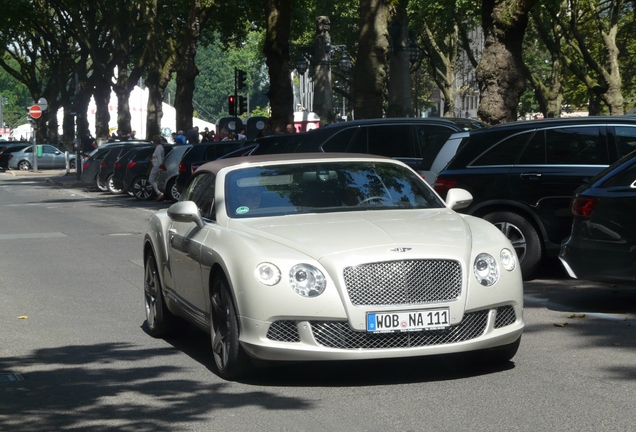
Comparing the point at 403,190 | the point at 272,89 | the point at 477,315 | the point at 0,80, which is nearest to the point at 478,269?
the point at 477,315

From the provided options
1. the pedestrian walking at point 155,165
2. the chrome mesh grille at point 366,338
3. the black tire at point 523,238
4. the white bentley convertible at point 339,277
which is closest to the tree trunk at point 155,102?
the pedestrian walking at point 155,165

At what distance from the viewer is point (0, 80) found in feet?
523

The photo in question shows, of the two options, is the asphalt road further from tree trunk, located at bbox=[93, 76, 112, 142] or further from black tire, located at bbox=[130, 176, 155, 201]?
tree trunk, located at bbox=[93, 76, 112, 142]

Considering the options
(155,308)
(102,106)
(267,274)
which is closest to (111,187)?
(102,106)

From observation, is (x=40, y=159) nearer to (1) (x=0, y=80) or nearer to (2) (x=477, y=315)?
(2) (x=477, y=315)

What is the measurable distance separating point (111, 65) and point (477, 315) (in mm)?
51014

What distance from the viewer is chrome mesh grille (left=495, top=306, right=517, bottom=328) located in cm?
748

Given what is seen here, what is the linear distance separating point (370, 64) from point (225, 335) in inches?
810

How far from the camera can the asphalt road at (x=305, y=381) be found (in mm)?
6395

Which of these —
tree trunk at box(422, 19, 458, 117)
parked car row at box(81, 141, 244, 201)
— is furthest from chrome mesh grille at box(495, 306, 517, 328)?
tree trunk at box(422, 19, 458, 117)

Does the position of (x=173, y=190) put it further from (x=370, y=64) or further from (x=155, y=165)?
(x=370, y=64)

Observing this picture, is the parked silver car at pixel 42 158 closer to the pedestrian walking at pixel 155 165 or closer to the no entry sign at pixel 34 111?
the no entry sign at pixel 34 111

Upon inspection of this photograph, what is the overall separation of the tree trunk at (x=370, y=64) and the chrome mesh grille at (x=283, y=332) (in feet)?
67.5

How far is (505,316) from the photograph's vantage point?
7.53 meters
